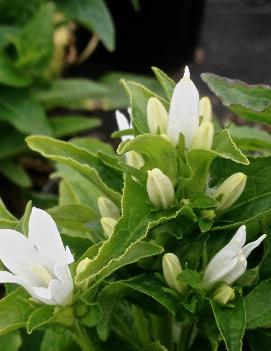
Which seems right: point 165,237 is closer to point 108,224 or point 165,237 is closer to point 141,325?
point 108,224

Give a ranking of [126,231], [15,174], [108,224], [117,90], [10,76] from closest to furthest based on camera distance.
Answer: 1. [126,231]
2. [108,224]
3. [10,76]
4. [15,174]
5. [117,90]

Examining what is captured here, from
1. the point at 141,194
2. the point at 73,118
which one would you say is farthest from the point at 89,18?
the point at 141,194

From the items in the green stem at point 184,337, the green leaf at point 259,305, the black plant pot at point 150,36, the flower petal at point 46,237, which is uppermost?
the flower petal at point 46,237

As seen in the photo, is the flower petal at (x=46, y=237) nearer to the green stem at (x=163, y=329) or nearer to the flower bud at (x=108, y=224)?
the flower bud at (x=108, y=224)

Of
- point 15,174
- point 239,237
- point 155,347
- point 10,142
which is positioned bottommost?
point 15,174

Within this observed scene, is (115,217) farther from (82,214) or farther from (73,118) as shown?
(73,118)

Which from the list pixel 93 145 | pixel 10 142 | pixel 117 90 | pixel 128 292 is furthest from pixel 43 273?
pixel 117 90

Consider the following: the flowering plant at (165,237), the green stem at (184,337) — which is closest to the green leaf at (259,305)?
the flowering plant at (165,237)
